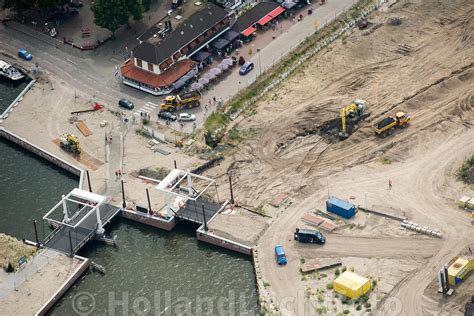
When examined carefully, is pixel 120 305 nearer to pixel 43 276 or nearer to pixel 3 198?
pixel 43 276

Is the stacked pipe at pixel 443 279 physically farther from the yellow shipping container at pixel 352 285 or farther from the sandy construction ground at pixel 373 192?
the yellow shipping container at pixel 352 285

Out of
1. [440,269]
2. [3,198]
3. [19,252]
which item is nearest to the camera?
[440,269]

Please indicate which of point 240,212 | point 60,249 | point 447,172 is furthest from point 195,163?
point 447,172

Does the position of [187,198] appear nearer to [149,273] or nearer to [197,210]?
[197,210]

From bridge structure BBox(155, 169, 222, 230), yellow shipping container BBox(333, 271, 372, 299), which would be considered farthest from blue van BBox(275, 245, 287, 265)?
bridge structure BBox(155, 169, 222, 230)

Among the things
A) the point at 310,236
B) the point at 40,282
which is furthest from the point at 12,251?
the point at 310,236

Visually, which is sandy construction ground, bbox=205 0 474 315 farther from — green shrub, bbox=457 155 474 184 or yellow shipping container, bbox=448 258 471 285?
yellow shipping container, bbox=448 258 471 285
